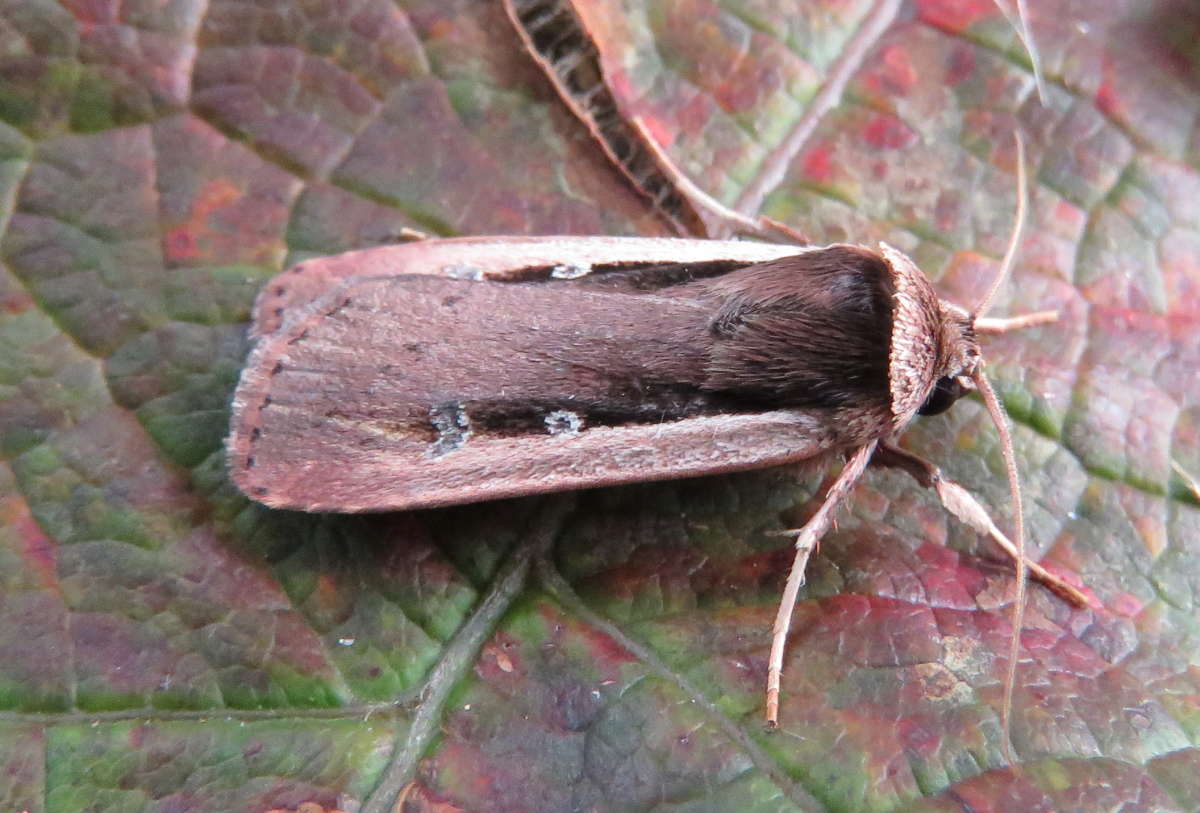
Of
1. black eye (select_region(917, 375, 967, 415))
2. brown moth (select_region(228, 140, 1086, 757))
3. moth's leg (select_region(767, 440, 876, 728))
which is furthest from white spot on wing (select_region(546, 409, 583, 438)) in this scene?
black eye (select_region(917, 375, 967, 415))

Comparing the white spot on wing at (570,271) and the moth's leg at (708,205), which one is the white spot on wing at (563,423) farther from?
the moth's leg at (708,205)

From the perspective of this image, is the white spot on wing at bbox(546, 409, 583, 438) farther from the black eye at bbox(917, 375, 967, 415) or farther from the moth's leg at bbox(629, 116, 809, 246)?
the black eye at bbox(917, 375, 967, 415)

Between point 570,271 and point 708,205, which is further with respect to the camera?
point 708,205

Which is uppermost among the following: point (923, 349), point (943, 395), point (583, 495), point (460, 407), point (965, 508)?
point (923, 349)

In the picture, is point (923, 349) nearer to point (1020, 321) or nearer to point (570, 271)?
point (1020, 321)

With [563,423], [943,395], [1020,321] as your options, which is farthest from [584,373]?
[1020,321]
